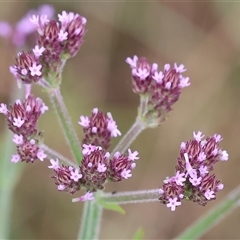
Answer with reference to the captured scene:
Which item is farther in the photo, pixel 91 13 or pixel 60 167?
pixel 91 13

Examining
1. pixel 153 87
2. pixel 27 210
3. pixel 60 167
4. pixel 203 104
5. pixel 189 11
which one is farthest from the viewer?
pixel 189 11

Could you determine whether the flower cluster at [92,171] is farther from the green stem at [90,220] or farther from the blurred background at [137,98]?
the blurred background at [137,98]

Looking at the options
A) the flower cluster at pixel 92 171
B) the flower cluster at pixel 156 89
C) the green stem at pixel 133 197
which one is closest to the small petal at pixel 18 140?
the flower cluster at pixel 92 171

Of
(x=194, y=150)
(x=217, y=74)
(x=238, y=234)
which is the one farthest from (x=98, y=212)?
(x=217, y=74)

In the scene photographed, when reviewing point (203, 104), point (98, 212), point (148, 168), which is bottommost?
point (98, 212)

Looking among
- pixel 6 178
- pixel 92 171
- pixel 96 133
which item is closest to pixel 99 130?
pixel 96 133

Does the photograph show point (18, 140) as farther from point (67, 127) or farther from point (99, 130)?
point (99, 130)

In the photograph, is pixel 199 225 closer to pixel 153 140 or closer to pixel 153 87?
pixel 153 87
